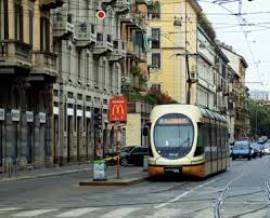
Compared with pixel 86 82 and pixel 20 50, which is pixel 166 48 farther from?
pixel 20 50

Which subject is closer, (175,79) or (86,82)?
(86,82)

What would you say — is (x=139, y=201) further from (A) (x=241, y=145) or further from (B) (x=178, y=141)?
(A) (x=241, y=145)

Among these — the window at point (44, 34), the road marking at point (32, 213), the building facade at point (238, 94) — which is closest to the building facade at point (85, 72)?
the window at point (44, 34)

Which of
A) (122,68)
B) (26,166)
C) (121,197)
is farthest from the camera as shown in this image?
(122,68)

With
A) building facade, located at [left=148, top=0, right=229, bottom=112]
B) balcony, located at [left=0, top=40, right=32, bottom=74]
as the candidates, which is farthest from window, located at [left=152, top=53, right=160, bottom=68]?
balcony, located at [left=0, top=40, right=32, bottom=74]

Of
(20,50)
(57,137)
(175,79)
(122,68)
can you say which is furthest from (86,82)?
(175,79)

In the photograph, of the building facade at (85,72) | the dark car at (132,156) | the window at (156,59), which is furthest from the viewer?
the window at (156,59)

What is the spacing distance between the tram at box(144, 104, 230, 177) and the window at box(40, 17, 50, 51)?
15.5 meters

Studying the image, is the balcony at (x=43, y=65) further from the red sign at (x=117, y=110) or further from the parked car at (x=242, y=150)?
the parked car at (x=242, y=150)

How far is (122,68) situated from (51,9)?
21.7 meters

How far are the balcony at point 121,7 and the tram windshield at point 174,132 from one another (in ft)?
112

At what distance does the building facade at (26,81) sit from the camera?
43.2 meters

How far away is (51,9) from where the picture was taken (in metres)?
51.5

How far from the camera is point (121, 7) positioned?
6869cm
